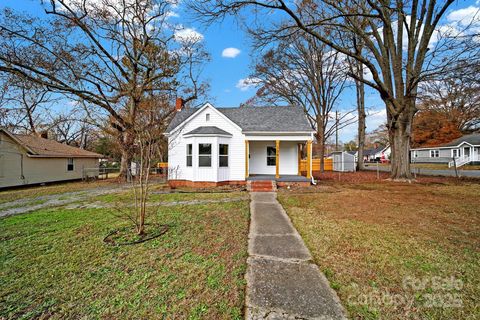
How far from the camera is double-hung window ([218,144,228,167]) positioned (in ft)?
39.1

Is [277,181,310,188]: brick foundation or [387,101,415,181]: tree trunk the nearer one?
[277,181,310,188]: brick foundation

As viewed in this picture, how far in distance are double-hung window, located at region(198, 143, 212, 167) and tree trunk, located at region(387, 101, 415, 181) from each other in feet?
36.9

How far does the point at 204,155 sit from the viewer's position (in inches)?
468

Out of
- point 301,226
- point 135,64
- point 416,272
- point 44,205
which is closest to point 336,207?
point 301,226

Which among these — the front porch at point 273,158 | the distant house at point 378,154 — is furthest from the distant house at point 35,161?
the distant house at point 378,154

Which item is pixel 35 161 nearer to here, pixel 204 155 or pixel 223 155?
pixel 204 155

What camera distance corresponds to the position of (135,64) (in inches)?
584

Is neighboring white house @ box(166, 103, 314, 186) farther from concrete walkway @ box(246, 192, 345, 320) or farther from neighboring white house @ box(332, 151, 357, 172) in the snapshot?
neighboring white house @ box(332, 151, 357, 172)

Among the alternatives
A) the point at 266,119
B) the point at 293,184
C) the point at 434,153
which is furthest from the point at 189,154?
the point at 434,153

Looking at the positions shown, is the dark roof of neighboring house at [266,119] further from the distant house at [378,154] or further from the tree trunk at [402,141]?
the distant house at [378,154]

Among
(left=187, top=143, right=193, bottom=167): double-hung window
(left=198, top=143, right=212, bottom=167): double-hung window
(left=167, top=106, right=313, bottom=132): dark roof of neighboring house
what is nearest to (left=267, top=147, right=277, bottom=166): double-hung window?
(left=167, top=106, right=313, bottom=132): dark roof of neighboring house

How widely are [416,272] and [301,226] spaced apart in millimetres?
2345

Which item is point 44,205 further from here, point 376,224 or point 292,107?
point 292,107

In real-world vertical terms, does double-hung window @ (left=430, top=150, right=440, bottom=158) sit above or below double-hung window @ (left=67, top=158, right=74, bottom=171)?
above
